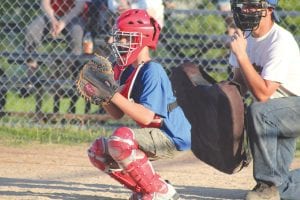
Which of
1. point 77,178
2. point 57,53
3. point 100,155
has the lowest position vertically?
point 77,178

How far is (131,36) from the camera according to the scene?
5.08 m

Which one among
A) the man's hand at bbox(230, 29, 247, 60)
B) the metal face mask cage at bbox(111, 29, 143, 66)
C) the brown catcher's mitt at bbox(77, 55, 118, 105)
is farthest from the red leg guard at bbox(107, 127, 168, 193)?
the man's hand at bbox(230, 29, 247, 60)

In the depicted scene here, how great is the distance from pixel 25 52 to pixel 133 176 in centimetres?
439

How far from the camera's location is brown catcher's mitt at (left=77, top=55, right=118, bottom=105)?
480 centimetres

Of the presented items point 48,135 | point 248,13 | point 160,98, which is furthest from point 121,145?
point 48,135

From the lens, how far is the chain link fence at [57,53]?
894 cm

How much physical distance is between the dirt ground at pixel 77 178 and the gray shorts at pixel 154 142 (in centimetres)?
58

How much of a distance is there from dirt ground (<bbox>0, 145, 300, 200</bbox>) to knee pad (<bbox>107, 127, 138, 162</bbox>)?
25.6 inches

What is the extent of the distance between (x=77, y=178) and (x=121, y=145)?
1.61 metres

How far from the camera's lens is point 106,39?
8.88 meters

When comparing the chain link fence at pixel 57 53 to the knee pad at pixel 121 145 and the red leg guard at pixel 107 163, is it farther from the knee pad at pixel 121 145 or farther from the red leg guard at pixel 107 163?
the knee pad at pixel 121 145

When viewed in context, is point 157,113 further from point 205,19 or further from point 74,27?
point 205,19

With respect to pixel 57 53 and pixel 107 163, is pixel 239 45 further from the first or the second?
pixel 57 53

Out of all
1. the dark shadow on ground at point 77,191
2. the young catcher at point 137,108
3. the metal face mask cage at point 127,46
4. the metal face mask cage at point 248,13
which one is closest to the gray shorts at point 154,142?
the young catcher at point 137,108
